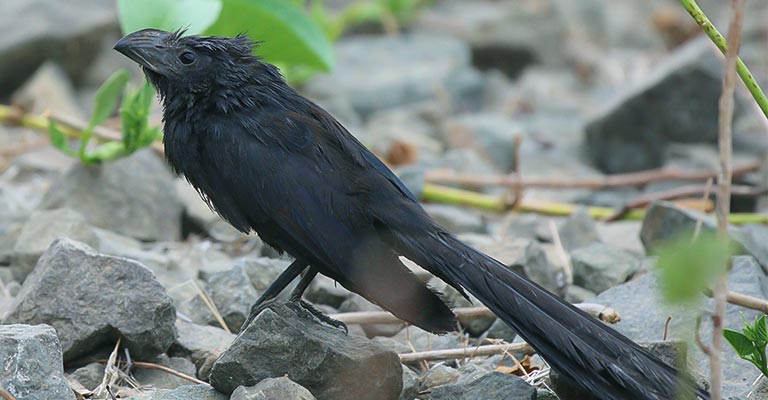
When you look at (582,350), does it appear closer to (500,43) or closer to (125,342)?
(125,342)

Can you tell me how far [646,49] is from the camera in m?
9.61

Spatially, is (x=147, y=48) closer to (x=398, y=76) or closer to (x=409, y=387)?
(x=409, y=387)

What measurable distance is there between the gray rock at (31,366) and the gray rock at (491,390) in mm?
950

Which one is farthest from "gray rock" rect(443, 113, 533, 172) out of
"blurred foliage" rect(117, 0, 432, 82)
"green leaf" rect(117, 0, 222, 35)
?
"green leaf" rect(117, 0, 222, 35)

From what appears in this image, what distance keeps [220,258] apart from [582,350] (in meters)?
2.21

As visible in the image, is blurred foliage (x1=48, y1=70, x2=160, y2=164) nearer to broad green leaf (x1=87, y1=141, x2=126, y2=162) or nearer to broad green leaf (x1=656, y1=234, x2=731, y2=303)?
broad green leaf (x1=87, y1=141, x2=126, y2=162)

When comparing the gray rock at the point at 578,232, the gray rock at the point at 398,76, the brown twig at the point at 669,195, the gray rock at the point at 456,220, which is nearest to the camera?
the gray rock at the point at 578,232

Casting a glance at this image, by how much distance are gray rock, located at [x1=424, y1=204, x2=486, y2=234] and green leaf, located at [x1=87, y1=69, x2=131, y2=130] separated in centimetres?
146

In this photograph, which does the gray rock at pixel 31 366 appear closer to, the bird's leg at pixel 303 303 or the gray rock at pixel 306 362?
the gray rock at pixel 306 362

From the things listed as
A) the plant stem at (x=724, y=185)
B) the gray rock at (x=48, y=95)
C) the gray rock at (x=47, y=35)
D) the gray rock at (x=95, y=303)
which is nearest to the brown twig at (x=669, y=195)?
the gray rock at (x=95, y=303)

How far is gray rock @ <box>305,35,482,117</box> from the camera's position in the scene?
7514mm

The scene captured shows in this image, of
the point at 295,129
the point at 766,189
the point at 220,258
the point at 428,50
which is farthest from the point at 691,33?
the point at 295,129

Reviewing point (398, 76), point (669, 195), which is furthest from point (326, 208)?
point (398, 76)

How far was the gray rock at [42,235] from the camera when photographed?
3889mm
